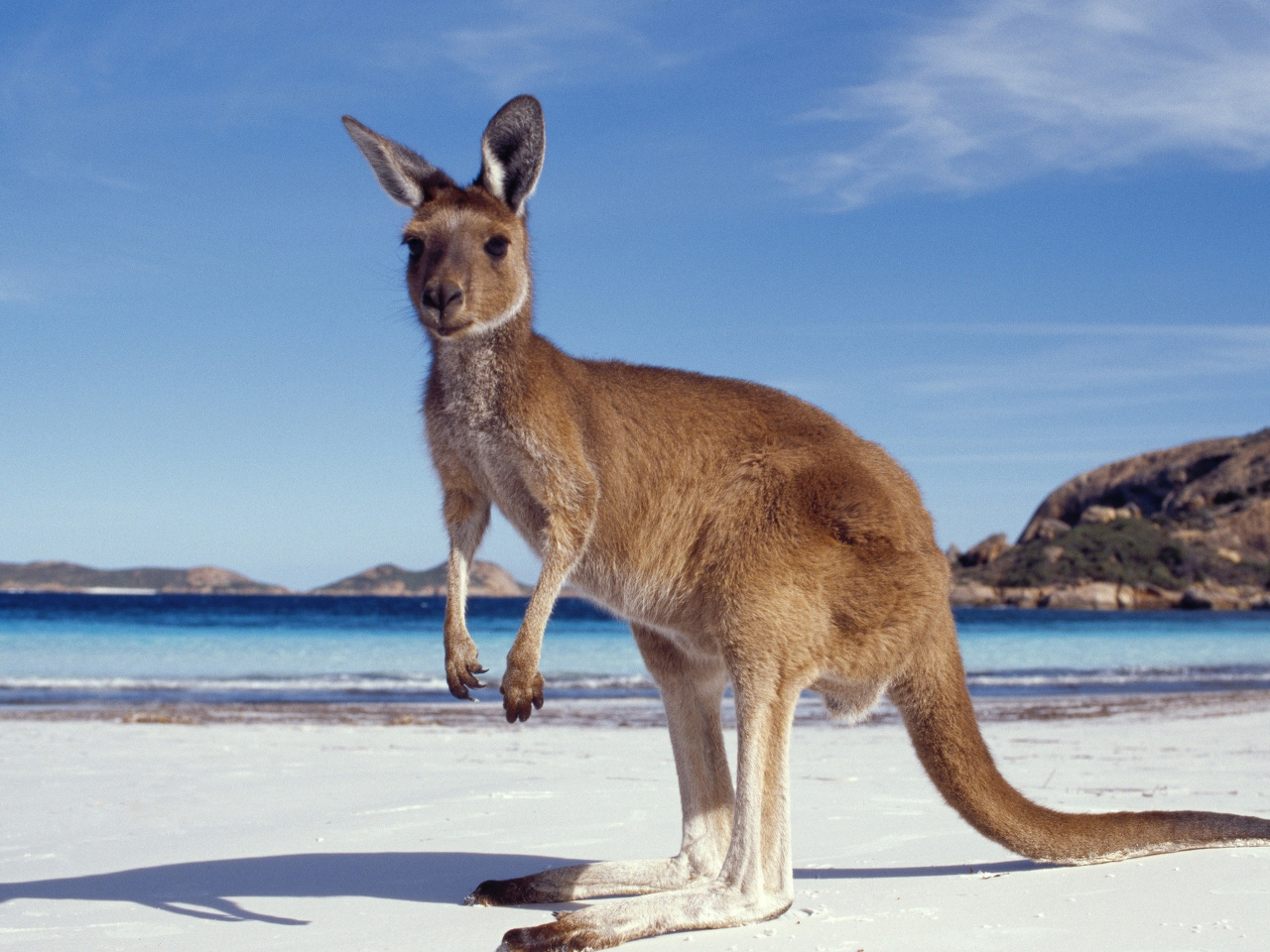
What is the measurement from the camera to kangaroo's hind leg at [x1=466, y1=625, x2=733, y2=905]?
11.2 ft

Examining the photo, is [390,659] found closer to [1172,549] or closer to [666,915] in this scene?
[666,915]

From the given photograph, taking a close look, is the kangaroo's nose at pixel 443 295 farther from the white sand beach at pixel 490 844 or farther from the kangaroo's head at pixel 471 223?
the white sand beach at pixel 490 844

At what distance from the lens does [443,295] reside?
116 inches

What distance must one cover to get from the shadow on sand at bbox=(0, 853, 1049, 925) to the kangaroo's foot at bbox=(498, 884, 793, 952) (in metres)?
0.79

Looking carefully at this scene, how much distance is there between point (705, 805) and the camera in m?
3.41

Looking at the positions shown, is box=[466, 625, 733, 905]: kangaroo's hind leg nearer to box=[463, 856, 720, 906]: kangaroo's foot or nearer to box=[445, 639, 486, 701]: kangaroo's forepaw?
box=[463, 856, 720, 906]: kangaroo's foot

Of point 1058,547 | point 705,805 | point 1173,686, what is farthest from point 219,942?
point 1058,547

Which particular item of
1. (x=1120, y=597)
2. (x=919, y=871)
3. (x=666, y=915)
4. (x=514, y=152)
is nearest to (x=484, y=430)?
(x=514, y=152)

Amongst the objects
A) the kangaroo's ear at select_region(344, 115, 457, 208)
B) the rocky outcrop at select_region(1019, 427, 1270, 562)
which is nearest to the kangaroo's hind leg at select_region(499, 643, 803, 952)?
the kangaroo's ear at select_region(344, 115, 457, 208)

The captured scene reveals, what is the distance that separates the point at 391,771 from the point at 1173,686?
48.2 feet

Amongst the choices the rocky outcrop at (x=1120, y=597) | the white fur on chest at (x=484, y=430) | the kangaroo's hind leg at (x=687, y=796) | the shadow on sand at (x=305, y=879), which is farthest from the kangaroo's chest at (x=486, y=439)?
the rocky outcrop at (x=1120, y=597)

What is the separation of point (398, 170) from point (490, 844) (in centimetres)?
267

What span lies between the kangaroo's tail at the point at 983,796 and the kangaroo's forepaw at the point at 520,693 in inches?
43.4

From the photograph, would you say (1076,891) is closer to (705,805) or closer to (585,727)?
(705,805)
